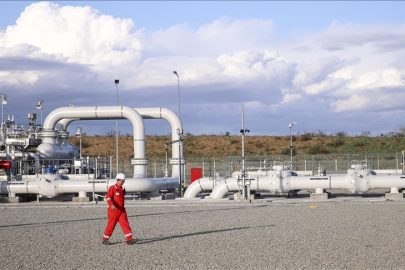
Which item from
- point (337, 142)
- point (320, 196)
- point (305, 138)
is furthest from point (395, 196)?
point (305, 138)

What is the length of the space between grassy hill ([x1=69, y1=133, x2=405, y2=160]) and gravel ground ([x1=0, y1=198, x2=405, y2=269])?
49842 mm

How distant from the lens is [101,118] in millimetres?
31297

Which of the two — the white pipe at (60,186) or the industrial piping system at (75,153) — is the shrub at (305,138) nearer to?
the industrial piping system at (75,153)

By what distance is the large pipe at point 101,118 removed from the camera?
29.9 m

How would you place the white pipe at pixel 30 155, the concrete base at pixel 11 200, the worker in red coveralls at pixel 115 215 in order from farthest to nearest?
the white pipe at pixel 30 155 < the concrete base at pixel 11 200 < the worker in red coveralls at pixel 115 215

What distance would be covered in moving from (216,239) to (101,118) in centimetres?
1980

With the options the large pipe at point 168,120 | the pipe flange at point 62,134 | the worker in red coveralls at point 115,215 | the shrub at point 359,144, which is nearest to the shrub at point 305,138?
the shrub at point 359,144

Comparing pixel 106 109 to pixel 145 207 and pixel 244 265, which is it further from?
pixel 244 265

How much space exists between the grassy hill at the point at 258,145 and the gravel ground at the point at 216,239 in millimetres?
49842

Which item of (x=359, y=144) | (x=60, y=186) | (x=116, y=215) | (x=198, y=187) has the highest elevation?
(x=359, y=144)

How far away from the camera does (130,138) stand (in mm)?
83375

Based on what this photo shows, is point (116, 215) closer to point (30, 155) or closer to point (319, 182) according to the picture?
point (319, 182)

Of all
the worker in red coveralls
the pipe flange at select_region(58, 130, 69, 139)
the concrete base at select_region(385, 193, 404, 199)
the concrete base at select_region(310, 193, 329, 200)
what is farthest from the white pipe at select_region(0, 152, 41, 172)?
the concrete base at select_region(385, 193, 404, 199)

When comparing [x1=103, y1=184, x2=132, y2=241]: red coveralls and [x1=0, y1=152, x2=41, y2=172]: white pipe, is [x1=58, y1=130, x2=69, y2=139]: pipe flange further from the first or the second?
[x1=103, y1=184, x2=132, y2=241]: red coveralls
